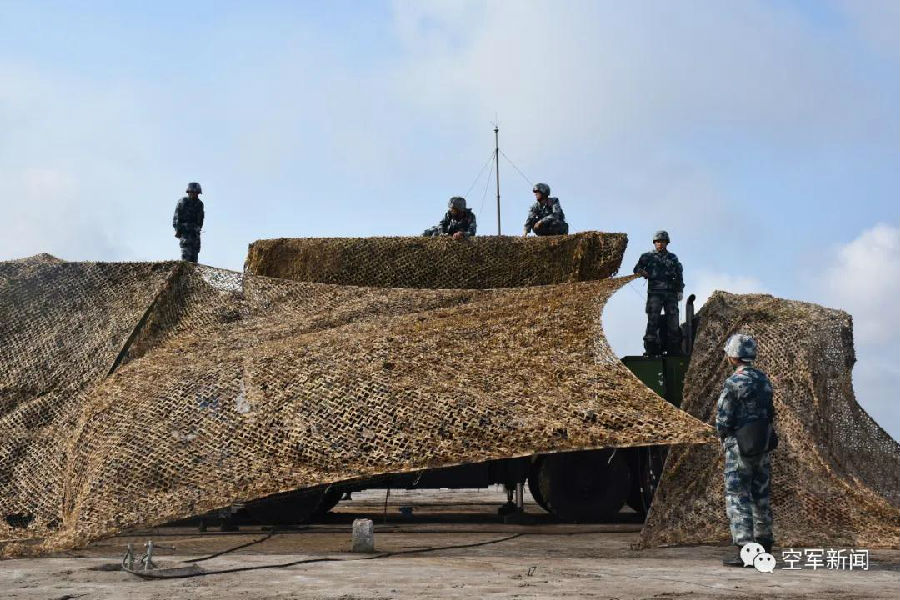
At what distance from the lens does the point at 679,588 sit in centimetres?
793

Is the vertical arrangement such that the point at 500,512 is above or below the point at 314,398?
below

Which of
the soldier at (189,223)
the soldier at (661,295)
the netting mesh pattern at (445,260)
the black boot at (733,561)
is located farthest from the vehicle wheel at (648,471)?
the soldier at (189,223)

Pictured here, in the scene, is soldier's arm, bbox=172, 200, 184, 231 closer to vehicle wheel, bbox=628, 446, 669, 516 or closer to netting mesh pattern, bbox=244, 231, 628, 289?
netting mesh pattern, bbox=244, 231, 628, 289

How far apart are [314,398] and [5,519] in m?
3.89

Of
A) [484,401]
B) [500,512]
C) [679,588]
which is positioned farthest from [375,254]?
[679,588]

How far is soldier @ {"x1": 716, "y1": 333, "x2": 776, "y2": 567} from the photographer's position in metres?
9.78

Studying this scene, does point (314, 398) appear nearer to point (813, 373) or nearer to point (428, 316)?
point (428, 316)

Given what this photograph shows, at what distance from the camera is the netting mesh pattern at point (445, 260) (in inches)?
638

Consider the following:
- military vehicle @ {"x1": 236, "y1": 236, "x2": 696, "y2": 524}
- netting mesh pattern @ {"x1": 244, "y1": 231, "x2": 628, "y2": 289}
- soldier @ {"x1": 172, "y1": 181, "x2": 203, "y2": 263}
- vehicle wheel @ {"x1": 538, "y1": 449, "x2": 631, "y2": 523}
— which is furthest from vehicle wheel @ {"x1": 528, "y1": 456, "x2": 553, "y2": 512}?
soldier @ {"x1": 172, "y1": 181, "x2": 203, "y2": 263}

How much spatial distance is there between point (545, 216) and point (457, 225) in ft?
4.87

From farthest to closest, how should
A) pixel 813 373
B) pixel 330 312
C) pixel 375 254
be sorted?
1. pixel 375 254
2. pixel 330 312
3. pixel 813 373

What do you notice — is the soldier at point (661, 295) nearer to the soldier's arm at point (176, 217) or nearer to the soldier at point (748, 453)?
the soldier at point (748, 453)

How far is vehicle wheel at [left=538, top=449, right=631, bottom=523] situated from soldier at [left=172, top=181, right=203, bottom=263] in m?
9.19

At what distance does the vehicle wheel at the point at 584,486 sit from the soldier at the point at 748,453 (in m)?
4.34
